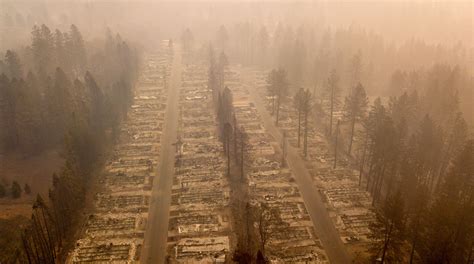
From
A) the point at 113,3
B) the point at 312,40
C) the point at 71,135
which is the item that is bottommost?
the point at 71,135

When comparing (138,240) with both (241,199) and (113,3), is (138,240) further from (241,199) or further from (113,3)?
(113,3)

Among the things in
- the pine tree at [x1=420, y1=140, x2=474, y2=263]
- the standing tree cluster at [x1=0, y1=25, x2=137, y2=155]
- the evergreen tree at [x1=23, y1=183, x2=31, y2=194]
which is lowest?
the evergreen tree at [x1=23, y1=183, x2=31, y2=194]

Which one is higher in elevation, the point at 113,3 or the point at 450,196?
the point at 113,3

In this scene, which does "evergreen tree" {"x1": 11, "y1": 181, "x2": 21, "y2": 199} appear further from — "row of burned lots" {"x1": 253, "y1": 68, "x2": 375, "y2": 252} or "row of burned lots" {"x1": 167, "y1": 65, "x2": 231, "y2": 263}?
"row of burned lots" {"x1": 253, "y1": 68, "x2": 375, "y2": 252}

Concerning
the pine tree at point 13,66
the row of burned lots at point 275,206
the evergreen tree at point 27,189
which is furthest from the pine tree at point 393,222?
the pine tree at point 13,66

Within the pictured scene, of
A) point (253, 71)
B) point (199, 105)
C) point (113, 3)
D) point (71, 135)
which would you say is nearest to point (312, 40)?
point (253, 71)

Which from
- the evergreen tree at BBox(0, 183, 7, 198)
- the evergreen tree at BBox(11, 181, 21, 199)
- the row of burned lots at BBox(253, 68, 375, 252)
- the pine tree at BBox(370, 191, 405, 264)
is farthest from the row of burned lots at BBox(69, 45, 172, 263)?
the pine tree at BBox(370, 191, 405, 264)

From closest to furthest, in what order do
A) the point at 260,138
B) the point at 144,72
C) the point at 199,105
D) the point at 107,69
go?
the point at 260,138 → the point at 199,105 → the point at 107,69 → the point at 144,72

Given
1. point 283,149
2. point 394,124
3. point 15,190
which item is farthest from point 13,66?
point 394,124
